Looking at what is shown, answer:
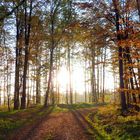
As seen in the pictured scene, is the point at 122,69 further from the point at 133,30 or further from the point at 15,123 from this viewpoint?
the point at 15,123

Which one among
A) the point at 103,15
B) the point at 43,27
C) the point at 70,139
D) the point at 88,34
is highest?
the point at 43,27

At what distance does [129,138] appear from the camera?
1129 cm

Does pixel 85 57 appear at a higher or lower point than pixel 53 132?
higher

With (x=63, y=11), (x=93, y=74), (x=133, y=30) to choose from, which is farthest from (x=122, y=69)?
(x=93, y=74)

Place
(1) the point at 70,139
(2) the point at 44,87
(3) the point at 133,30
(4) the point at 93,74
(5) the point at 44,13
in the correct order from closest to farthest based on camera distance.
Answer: (1) the point at 70,139 < (3) the point at 133,30 < (5) the point at 44,13 < (2) the point at 44,87 < (4) the point at 93,74

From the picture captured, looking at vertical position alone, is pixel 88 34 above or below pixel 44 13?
below

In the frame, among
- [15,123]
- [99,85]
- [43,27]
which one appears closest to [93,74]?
[99,85]

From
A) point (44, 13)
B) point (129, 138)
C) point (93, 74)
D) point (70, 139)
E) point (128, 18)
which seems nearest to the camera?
point (129, 138)

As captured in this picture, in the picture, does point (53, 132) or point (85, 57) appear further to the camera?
point (85, 57)

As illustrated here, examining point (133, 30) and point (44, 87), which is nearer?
point (133, 30)

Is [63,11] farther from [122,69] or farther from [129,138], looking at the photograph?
[129,138]

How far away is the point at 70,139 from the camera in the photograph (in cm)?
1212

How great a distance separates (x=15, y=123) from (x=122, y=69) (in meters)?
8.97

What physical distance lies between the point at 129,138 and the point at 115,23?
416 inches
